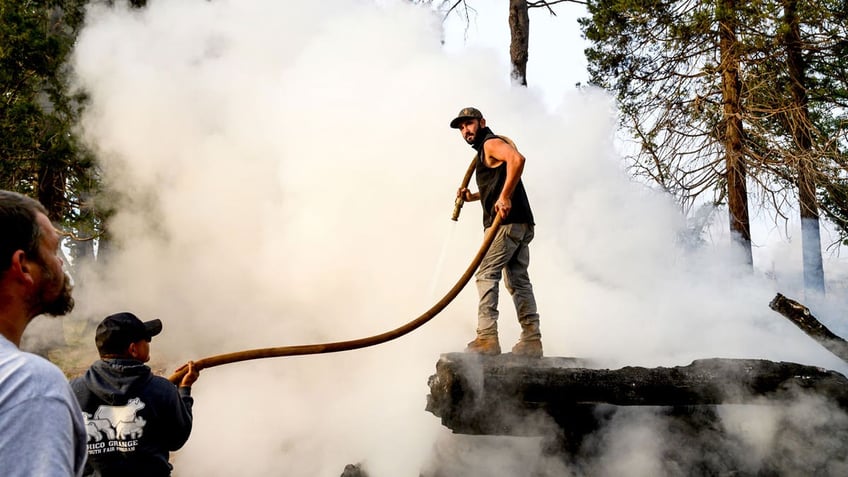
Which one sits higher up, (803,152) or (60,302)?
(803,152)

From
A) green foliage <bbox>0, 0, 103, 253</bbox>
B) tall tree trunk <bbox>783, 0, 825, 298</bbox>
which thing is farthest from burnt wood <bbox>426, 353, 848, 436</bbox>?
tall tree trunk <bbox>783, 0, 825, 298</bbox>

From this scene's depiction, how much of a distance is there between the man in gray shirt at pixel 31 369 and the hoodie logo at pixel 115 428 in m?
1.64

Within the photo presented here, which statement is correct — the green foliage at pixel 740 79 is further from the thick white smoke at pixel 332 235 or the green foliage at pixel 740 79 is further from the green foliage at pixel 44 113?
the green foliage at pixel 44 113

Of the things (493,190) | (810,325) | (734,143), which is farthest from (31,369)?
(734,143)

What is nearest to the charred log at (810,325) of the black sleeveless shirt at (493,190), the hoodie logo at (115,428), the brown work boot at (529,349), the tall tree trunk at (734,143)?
the brown work boot at (529,349)

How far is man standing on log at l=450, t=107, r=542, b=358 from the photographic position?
4430 millimetres

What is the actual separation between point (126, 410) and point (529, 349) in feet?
9.09

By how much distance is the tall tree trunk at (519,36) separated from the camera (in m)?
10.6

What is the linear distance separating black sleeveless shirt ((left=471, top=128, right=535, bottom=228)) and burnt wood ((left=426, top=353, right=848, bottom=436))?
1.03 meters

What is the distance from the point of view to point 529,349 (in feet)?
15.2

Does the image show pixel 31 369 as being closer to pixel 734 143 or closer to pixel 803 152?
pixel 803 152

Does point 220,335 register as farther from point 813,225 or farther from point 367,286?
point 813,225

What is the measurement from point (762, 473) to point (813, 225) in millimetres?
9208

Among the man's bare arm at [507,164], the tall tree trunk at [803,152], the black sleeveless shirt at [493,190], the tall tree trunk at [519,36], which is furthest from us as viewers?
the tall tree trunk at [519,36]
